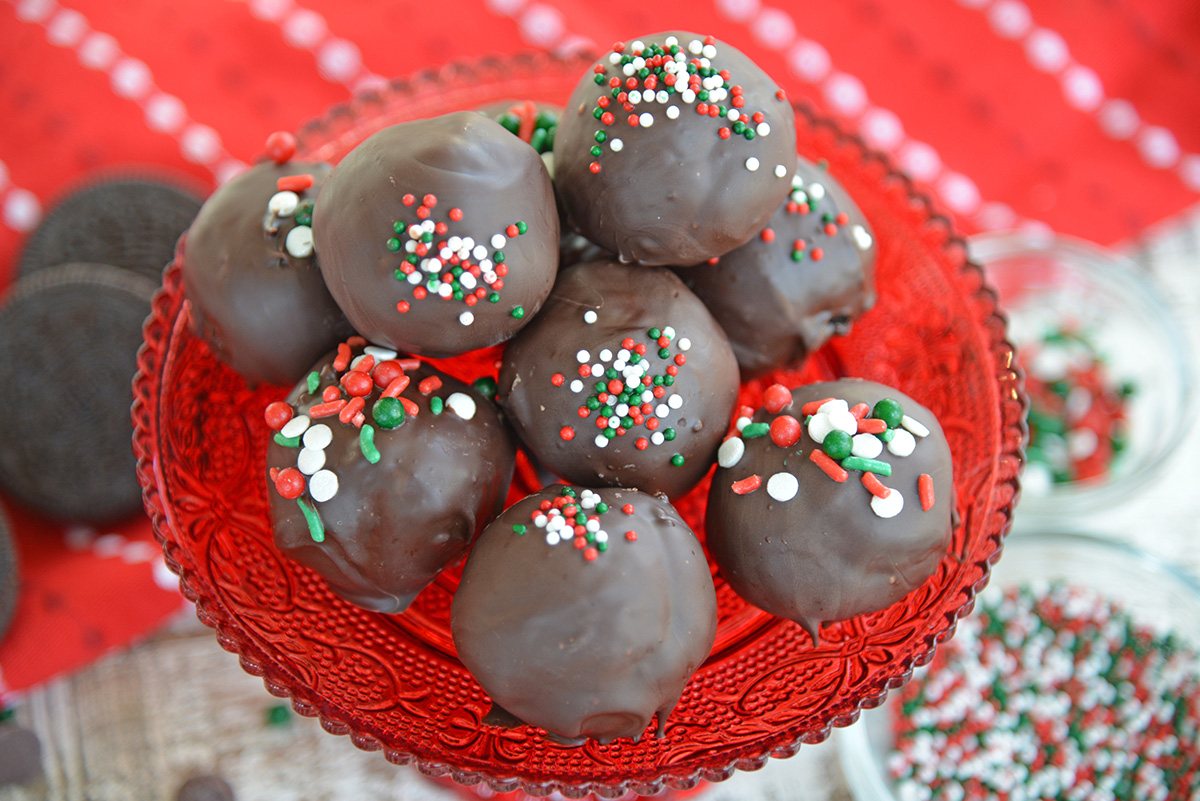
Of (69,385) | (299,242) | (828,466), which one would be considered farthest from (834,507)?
(69,385)

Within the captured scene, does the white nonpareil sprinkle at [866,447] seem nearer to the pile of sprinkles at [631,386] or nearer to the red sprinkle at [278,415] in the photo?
the pile of sprinkles at [631,386]

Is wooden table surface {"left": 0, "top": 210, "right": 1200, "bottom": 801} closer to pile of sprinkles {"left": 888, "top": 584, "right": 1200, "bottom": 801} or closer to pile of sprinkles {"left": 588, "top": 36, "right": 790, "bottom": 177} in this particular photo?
pile of sprinkles {"left": 888, "top": 584, "right": 1200, "bottom": 801}

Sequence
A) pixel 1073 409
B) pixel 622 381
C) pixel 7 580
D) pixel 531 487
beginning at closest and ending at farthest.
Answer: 1. pixel 622 381
2. pixel 531 487
3. pixel 7 580
4. pixel 1073 409

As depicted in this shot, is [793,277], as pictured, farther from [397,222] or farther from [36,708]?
[36,708]

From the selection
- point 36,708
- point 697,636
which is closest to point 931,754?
point 697,636

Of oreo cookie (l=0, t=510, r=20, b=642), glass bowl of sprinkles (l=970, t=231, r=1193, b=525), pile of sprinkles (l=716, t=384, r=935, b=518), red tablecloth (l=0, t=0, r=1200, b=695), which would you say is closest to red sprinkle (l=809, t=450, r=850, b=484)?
pile of sprinkles (l=716, t=384, r=935, b=518)

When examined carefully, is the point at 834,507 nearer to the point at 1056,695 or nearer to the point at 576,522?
the point at 576,522

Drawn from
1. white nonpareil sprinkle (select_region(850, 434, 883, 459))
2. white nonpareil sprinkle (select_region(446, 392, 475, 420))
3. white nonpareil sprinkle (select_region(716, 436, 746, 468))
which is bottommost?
white nonpareil sprinkle (select_region(446, 392, 475, 420))
